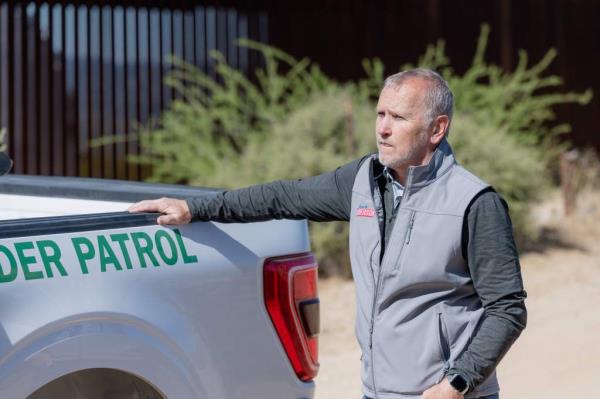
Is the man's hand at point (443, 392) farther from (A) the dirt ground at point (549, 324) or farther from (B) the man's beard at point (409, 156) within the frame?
(A) the dirt ground at point (549, 324)

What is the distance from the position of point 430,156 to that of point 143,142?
7.66 metres


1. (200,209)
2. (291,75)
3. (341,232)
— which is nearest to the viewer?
(200,209)

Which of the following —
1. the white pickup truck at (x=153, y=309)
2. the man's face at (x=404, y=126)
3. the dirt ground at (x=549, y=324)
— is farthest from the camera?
the dirt ground at (x=549, y=324)

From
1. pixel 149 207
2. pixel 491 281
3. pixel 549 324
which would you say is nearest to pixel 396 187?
pixel 491 281

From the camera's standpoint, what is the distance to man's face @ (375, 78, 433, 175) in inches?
117

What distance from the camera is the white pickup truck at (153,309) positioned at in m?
2.80

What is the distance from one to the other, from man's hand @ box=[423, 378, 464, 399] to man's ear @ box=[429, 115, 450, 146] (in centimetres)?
66

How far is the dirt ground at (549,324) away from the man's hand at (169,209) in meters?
3.22

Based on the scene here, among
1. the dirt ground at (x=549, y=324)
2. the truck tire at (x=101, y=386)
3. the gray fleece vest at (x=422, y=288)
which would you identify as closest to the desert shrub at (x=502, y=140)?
the dirt ground at (x=549, y=324)

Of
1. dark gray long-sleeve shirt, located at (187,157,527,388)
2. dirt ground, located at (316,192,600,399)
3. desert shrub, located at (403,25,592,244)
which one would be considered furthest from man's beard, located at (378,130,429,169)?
desert shrub, located at (403,25,592,244)

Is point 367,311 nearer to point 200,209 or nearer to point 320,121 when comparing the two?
point 200,209

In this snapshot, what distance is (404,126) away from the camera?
2.98 m

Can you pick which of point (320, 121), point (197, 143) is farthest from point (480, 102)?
point (197, 143)

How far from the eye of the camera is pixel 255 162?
9578mm
